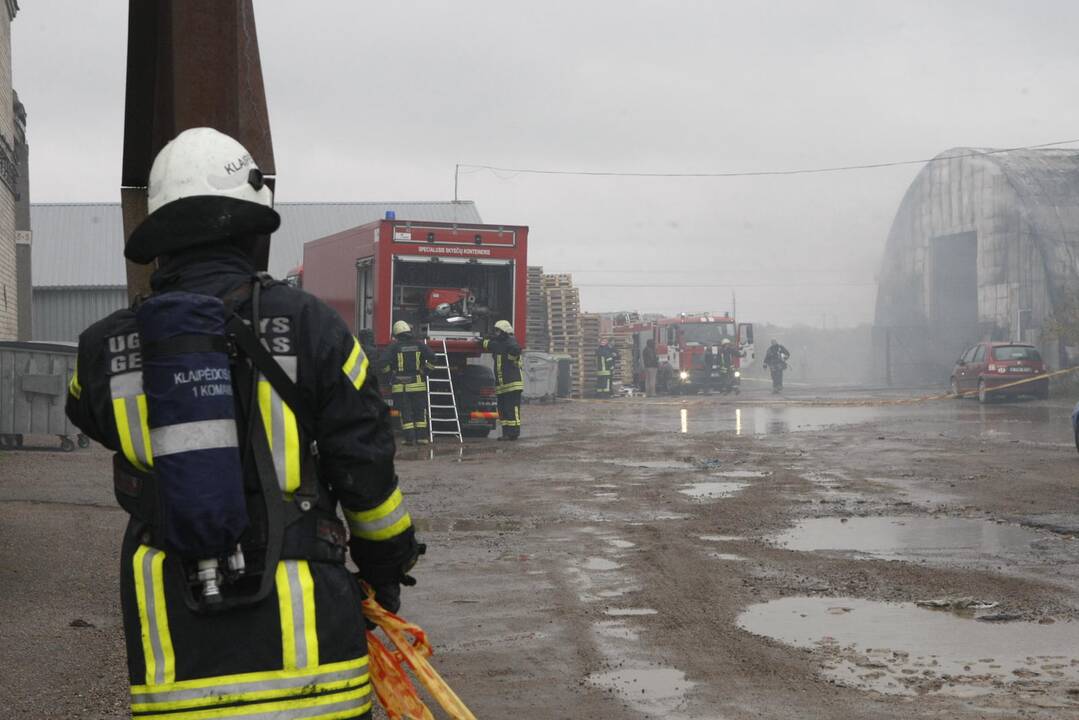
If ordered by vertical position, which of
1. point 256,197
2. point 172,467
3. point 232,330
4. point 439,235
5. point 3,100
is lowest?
point 172,467

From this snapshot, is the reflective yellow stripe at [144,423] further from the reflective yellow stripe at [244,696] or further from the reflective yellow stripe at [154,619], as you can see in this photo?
the reflective yellow stripe at [244,696]

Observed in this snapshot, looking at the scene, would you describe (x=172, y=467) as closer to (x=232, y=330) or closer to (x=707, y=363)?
(x=232, y=330)

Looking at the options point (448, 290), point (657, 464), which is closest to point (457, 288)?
point (448, 290)

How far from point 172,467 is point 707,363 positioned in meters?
36.8

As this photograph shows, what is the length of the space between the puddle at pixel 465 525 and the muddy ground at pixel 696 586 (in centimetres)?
5

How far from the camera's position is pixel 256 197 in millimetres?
3203

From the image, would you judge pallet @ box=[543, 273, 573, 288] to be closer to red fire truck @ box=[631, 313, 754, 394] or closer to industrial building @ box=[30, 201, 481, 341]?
red fire truck @ box=[631, 313, 754, 394]

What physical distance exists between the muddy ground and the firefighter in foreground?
2576 mm

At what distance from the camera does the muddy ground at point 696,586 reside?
5.67m

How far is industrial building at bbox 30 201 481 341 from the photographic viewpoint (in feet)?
149

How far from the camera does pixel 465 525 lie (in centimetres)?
1095

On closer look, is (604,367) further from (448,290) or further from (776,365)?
(448,290)

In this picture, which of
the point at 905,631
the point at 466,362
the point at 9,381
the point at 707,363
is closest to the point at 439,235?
the point at 466,362

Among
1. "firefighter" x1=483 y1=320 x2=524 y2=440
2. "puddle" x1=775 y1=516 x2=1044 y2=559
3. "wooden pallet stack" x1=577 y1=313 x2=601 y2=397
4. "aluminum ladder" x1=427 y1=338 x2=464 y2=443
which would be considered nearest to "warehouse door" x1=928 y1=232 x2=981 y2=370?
"wooden pallet stack" x1=577 y1=313 x2=601 y2=397
